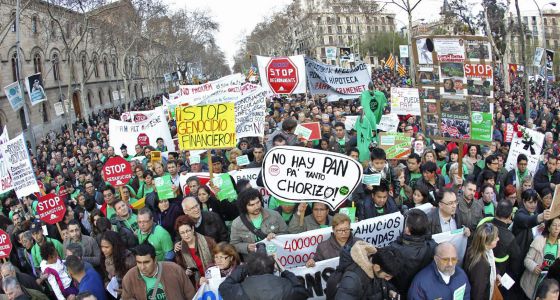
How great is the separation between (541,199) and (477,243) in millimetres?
2419

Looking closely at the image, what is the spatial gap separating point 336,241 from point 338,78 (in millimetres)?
9349

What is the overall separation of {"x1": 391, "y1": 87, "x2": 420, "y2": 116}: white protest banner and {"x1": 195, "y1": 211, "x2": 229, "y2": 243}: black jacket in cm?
867

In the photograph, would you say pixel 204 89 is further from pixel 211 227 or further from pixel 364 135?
pixel 211 227

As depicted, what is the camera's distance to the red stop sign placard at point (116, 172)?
754 cm

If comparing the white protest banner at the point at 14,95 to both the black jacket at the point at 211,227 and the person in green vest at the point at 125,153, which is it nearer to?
the person in green vest at the point at 125,153

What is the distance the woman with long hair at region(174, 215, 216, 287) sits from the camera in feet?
15.4

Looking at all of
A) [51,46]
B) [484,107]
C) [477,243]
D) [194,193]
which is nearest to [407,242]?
[477,243]

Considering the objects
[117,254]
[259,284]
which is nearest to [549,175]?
[259,284]

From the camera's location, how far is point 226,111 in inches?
271

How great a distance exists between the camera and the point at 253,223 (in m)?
5.10

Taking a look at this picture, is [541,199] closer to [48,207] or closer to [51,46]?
[48,207]

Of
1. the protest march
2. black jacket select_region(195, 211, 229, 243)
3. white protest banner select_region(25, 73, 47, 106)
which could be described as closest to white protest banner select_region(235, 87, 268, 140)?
the protest march

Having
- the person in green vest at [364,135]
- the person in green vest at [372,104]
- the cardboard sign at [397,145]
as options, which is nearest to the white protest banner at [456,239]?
the cardboard sign at [397,145]

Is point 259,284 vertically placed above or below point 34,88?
below
